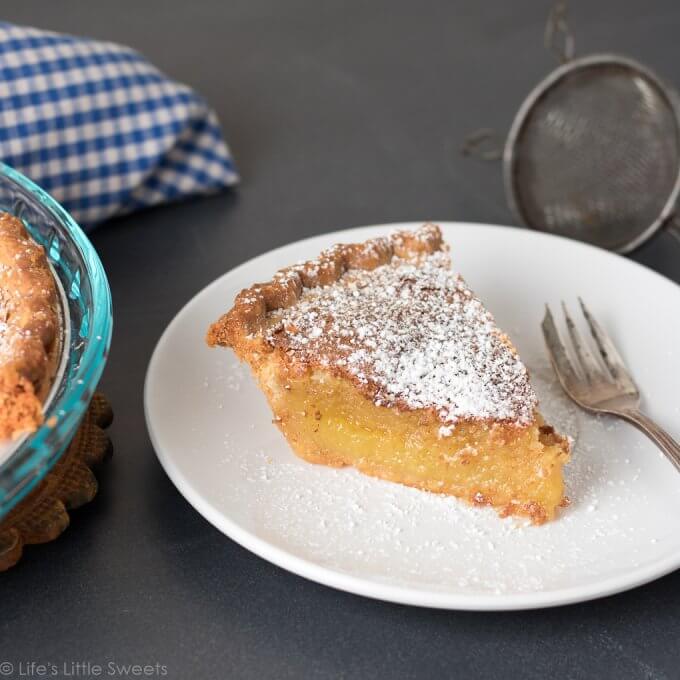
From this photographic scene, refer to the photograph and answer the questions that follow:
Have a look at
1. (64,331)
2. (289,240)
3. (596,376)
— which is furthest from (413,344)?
(289,240)

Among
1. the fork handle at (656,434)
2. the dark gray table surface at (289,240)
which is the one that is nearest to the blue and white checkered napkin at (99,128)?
the dark gray table surface at (289,240)

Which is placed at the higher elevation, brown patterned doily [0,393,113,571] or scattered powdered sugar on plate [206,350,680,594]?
scattered powdered sugar on plate [206,350,680,594]

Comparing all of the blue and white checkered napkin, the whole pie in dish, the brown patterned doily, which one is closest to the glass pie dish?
the whole pie in dish

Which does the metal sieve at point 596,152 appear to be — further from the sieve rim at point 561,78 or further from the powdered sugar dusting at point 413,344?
the powdered sugar dusting at point 413,344

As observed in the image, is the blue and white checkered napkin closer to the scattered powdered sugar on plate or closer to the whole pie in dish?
the whole pie in dish

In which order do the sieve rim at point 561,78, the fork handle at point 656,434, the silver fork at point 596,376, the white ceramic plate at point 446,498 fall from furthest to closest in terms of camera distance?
the sieve rim at point 561,78
the silver fork at point 596,376
the fork handle at point 656,434
the white ceramic plate at point 446,498

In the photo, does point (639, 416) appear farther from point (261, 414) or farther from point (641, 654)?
point (261, 414)
